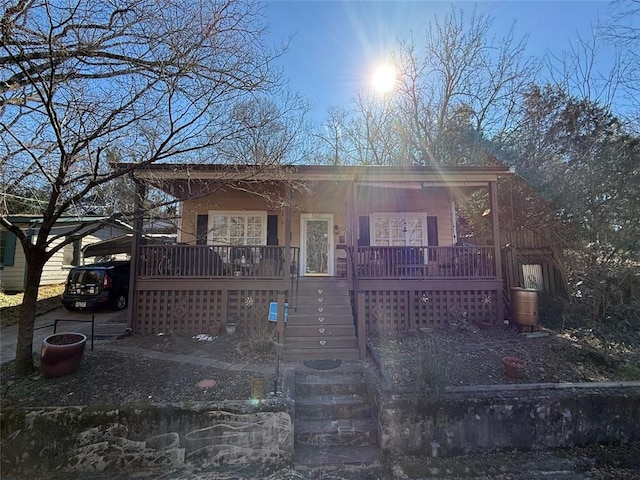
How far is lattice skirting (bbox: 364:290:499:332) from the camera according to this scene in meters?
7.21

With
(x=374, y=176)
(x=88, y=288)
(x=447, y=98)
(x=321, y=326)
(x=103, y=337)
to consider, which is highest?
(x=447, y=98)

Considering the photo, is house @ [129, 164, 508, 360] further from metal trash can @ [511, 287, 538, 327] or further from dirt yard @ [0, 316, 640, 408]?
dirt yard @ [0, 316, 640, 408]

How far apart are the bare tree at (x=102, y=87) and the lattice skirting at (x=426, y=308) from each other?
16.5 feet

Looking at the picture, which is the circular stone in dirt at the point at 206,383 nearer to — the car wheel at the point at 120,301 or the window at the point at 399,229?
the window at the point at 399,229

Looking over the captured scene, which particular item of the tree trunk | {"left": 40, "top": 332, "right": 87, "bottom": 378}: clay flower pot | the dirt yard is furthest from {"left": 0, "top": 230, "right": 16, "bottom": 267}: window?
{"left": 40, "top": 332, "right": 87, "bottom": 378}: clay flower pot

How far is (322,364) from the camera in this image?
16.9ft

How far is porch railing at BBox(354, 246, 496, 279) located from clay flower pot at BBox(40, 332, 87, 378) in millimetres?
5439

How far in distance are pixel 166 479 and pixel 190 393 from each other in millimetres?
940

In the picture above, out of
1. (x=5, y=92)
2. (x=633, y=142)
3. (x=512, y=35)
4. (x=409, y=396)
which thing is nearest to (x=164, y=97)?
(x=5, y=92)

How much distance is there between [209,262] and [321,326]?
10.4 feet

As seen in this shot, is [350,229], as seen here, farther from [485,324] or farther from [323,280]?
[485,324]

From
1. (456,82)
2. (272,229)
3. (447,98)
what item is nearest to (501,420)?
(272,229)

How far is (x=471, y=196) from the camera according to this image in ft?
37.3

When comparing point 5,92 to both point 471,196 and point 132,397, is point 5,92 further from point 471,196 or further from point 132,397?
point 471,196
